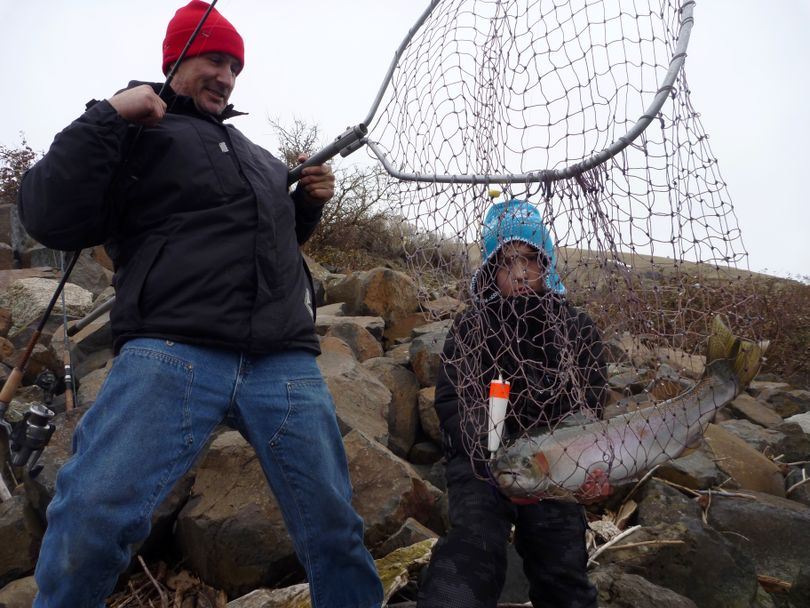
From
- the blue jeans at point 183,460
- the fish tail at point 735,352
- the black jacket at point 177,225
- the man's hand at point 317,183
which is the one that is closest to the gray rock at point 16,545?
the blue jeans at point 183,460

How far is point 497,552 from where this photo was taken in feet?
8.28

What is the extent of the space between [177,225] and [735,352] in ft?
6.23

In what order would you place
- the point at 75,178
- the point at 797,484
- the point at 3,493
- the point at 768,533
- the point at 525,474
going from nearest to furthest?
the point at 75,178, the point at 525,474, the point at 3,493, the point at 768,533, the point at 797,484

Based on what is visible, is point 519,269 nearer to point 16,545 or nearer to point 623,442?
point 623,442

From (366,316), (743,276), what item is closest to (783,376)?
(366,316)

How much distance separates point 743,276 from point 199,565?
2748mm

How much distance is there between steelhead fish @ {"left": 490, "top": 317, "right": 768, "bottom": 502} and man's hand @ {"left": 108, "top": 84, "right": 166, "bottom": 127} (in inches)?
61.7

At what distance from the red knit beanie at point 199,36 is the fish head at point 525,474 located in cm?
176

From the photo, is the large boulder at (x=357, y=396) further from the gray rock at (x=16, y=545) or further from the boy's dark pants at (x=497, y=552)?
the gray rock at (x=16, y=545)

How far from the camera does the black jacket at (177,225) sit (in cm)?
200

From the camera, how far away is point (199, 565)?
3.23 meters

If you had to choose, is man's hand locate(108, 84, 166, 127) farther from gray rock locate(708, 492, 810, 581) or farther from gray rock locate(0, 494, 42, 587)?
gray rock locate(708, 492, 810, 581)

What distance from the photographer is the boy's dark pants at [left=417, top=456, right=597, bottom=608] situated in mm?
2426

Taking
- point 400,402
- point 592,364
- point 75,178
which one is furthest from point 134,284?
point 400,402
